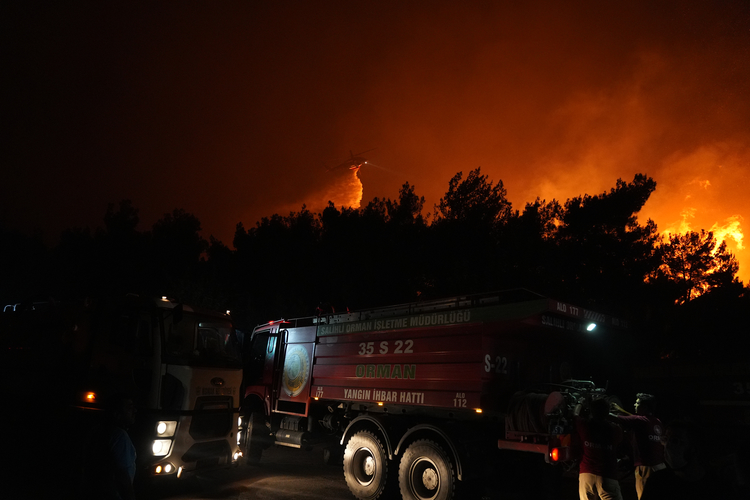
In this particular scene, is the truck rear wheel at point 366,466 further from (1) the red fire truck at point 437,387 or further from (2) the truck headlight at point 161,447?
(2) the truck headlight at point 161,447

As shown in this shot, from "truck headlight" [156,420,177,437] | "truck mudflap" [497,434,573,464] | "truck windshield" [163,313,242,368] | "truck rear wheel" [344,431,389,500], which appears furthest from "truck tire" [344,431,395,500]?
"truck headlight" [156,420,177,437]

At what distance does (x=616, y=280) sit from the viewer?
17.0 meters

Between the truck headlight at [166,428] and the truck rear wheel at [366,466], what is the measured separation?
282 centimetres

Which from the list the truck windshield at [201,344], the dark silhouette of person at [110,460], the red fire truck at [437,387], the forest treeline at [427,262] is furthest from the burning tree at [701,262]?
the dark silhouette of person at [110,460]

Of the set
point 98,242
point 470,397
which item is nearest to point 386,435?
point 470,397

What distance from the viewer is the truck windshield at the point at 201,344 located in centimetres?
747

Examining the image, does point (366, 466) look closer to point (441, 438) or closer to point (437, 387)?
point (441, 438)

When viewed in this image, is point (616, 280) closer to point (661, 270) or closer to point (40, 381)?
point (661, 270)

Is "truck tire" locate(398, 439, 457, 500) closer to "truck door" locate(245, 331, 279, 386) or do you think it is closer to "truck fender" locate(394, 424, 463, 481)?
"truck fender" locate(394, 424, 463, 481)

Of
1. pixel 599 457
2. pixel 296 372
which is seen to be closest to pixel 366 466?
pixel 296 372

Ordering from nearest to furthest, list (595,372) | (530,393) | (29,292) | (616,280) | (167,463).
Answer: (530,393) < (167,463) < (595,372) < (616,280) < (29,292)

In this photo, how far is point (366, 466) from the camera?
26.4 feet

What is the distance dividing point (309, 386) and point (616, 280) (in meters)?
12.3

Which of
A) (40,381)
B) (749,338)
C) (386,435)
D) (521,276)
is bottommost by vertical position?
(386,435)
